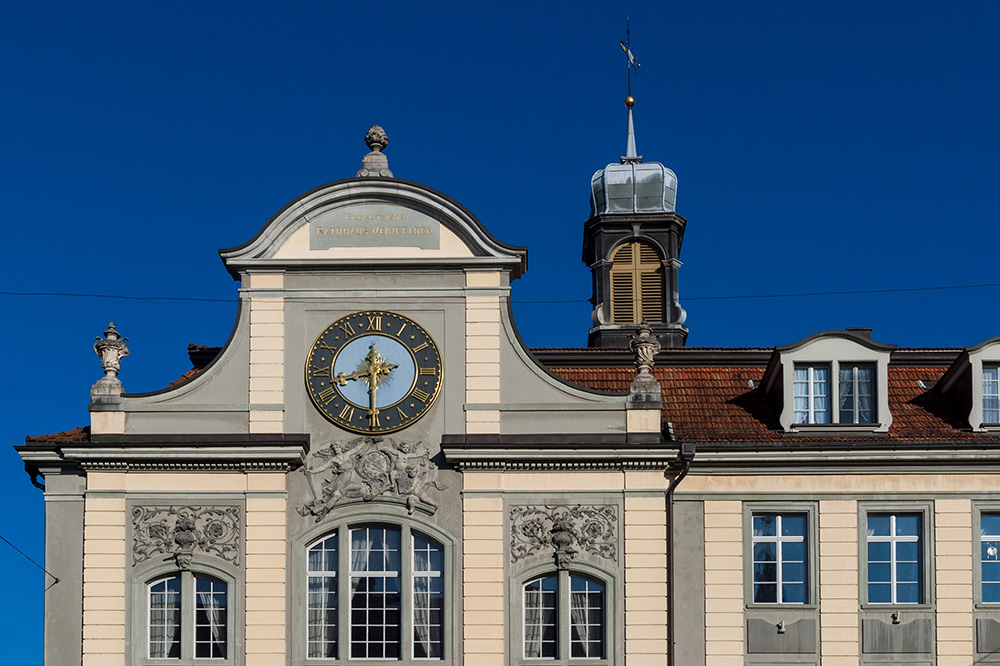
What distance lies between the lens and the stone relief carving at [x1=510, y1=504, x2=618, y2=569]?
1631 inches

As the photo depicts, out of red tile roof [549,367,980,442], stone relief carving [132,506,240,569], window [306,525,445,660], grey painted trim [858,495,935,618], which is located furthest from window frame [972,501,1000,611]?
stone relief carving [132,506,240,569]

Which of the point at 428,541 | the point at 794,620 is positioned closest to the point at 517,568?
the point at 428,541

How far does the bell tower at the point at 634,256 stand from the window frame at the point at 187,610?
1375cm

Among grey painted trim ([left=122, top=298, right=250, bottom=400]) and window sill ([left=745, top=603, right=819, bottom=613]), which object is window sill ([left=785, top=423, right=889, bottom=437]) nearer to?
window sill ([left=745, top=603, right=819, bottom=613])

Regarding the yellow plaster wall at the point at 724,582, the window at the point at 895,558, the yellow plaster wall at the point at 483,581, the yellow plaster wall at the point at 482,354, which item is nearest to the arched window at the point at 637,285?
the yellow plaster wall at the point at 482,354

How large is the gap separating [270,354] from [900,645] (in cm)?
1472

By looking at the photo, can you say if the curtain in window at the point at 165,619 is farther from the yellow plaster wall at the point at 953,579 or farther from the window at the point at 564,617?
the yellow plaster wall at the point at 953,579

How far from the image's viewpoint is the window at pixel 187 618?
41.1 metres

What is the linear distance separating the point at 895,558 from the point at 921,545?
62 cm

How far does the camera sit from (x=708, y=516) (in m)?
42.2

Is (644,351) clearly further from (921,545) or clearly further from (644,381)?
(921,545)

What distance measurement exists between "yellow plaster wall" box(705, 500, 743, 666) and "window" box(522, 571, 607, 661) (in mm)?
2340

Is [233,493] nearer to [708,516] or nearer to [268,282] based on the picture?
[268,282]

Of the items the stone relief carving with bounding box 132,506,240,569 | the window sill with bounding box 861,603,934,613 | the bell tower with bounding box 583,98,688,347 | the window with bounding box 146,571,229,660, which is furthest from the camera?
the bell tower with bounding box 583,98,688,347
